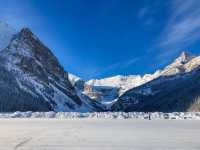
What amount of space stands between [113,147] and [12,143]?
5519mm

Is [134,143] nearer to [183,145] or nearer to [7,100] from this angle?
[183,145]

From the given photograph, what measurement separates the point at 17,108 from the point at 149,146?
18134 cm

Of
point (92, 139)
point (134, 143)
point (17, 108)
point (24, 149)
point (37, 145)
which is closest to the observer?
point (24, 149)

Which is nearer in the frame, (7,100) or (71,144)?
(71,144)

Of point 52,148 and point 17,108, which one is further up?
point 17,108

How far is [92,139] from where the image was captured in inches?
953

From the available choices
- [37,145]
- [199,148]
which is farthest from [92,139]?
[199,148]

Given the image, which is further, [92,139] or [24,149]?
[92,139]

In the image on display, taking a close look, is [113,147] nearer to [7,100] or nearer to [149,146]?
[149,146]

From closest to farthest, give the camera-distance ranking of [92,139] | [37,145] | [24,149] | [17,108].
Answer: [24,149], [37,145], [92,139], [17,108]

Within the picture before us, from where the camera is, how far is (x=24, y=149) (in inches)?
Result: 768

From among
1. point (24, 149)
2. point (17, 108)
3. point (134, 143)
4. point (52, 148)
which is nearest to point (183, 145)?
point (134, 143)

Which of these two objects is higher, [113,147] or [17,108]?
[17,108]

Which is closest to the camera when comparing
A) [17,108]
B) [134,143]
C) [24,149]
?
[24,149]
